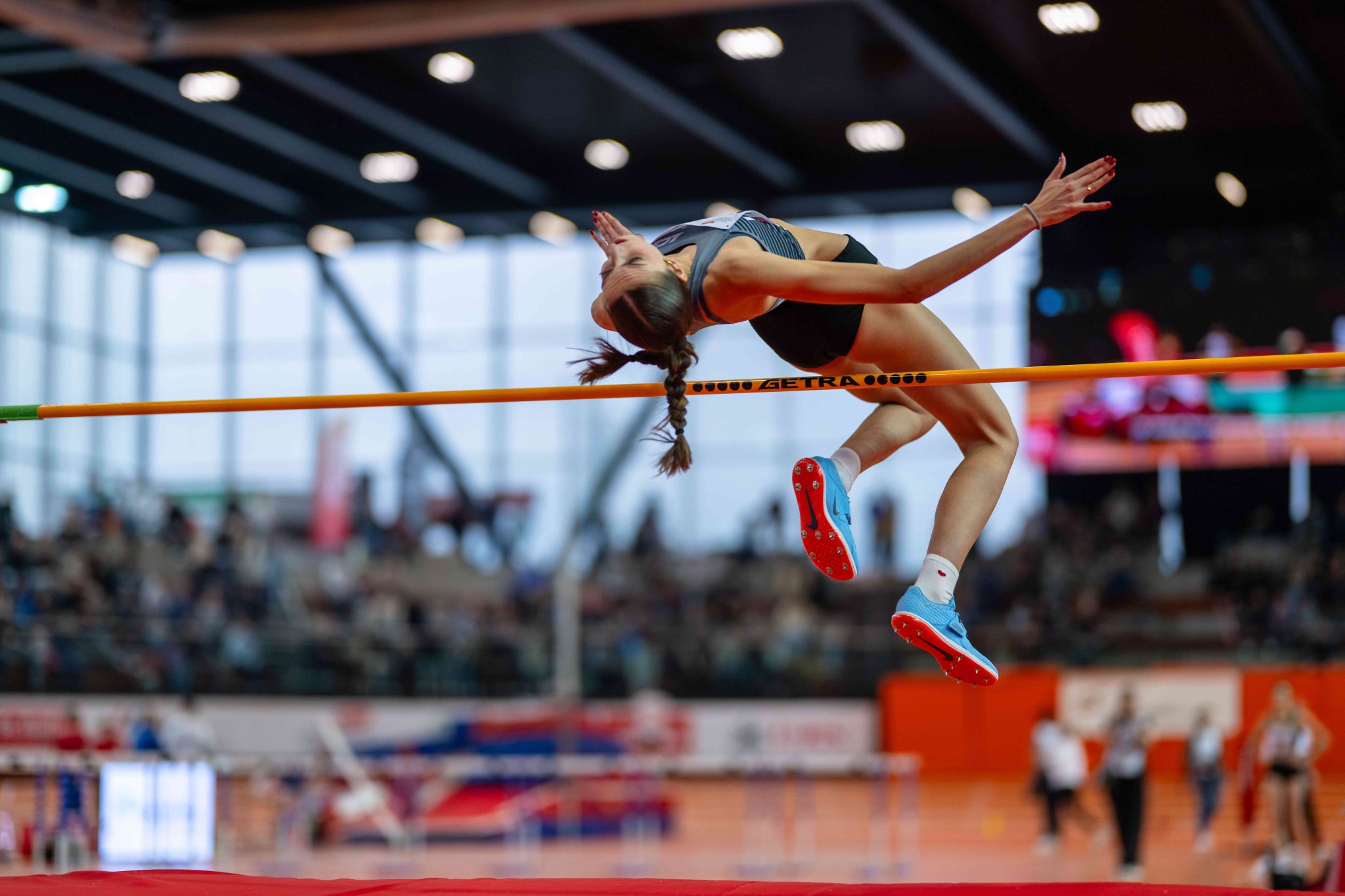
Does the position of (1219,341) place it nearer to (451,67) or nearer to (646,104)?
(646,104)

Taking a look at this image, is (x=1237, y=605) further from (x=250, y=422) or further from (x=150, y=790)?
(x=250, y=422)

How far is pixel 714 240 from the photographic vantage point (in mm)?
3393

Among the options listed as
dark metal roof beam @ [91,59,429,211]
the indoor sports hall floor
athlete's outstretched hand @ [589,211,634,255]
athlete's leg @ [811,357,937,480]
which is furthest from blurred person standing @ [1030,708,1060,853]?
dark metal roof beam @ [91,59,429,211]

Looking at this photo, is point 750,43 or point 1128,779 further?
point 750,43

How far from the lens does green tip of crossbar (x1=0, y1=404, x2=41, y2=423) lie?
4.19 m

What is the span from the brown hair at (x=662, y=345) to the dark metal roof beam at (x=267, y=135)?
12.0 metres

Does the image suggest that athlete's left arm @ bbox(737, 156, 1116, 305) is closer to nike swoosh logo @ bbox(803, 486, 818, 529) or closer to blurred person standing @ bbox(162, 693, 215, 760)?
nike swoosh logo @ bbox(803, 486, 818, 529)

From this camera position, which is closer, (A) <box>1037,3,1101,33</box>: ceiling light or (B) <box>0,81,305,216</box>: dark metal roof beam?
(A) <box>1037,3,1101,33</box>: ceiling light

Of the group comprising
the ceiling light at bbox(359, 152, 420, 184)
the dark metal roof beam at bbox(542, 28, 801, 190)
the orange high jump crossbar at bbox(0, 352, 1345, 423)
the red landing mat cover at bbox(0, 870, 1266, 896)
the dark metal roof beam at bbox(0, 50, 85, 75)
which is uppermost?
the ceiling light at bbox(359, 152, 420, 184)

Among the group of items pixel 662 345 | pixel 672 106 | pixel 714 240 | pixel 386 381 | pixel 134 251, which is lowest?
pixel 662 345

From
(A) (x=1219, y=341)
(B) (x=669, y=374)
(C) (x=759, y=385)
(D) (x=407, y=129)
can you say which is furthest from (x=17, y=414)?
(A) (x=1219, y=341)

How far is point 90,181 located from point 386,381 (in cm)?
785

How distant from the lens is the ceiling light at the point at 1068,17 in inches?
505

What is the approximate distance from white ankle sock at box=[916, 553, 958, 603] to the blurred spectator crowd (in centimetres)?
1300
